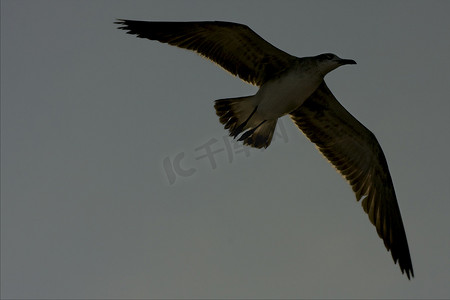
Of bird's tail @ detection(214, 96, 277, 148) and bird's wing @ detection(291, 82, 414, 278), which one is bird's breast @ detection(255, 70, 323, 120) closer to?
bird's tail @ detection(214, 96, 277, 148)

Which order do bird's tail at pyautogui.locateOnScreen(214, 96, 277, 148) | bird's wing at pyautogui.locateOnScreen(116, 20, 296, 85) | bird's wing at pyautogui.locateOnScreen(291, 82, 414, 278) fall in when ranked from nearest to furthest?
1. bird's wing at pyautogui.locateOnScreen(116, 20, 296, 85)
2. bird's tail at pyautogui.locateOnScreen(214, 96, 277, 148)
3. bird's wing at pyautogui.locateOnScreen(291, 82, 414, 278)

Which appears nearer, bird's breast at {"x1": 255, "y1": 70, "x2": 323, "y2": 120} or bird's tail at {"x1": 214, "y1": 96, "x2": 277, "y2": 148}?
bird's breast at {"x1": 255, "y1": 70, "x2": 323, "y2": 120}

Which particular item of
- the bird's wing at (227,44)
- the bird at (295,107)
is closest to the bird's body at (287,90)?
the bird at (295,107)

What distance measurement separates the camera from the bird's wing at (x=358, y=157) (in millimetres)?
9922

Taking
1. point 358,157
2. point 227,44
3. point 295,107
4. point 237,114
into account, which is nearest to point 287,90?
point 295,107

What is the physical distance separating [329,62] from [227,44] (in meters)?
Answer: 1.46

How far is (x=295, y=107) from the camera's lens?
30.9ft

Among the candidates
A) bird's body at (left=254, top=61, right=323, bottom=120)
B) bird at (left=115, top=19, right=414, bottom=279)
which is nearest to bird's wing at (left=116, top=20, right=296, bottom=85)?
bird at (left=115, top=19, right=414, bottom=279)

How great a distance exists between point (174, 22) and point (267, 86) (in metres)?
1.60

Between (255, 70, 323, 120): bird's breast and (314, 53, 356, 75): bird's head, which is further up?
(314, 53, 356, 75): bird's head

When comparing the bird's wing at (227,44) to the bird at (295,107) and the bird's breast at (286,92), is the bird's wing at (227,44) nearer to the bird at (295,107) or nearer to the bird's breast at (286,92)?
the bird at (295,107)

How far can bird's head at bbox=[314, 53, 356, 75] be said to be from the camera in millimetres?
9039

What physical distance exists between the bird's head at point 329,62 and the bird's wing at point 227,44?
42 cm

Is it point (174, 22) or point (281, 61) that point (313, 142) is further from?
point (174, 22)
